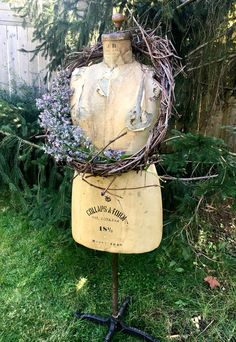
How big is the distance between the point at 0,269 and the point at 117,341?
88 cm

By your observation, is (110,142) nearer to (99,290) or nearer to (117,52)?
(117,52)

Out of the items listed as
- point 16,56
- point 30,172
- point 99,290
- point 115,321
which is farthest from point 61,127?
point 16,56

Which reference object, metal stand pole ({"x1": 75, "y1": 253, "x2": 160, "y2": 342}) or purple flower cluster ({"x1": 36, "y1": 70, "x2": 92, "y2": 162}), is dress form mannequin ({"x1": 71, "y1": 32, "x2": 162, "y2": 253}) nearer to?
purple flower cluster ({"x1": 36, "y1": 70, "x2": 92, "y2": 162})

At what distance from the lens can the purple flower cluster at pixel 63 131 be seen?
1034 millimetres

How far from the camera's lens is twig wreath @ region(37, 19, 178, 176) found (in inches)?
40.1

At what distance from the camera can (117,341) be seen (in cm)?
167

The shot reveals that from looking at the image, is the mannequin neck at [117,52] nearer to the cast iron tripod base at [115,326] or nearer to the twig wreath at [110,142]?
the twig wreath at [110,142]

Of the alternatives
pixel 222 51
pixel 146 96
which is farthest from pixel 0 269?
pixel 222 51

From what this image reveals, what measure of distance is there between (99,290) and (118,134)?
1176 mm

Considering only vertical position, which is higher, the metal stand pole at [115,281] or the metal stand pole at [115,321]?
the metal stand pole at [115,281]

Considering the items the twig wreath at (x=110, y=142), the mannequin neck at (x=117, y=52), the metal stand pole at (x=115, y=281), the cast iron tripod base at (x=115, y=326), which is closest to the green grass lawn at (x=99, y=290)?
the cast iron tripod base at (x=115, y=326)

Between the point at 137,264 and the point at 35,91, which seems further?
the point at 35,91

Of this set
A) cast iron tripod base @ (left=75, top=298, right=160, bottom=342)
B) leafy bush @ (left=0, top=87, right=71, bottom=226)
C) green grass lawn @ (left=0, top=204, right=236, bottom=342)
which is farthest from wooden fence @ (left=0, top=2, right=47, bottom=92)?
cast iron tripod base @ (left=75, top=298, right=160, bottom=342)

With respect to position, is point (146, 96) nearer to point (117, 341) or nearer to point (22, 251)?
point (117, 341)
